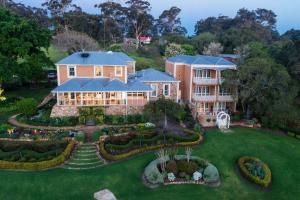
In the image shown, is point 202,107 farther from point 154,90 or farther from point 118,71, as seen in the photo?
point 118,71

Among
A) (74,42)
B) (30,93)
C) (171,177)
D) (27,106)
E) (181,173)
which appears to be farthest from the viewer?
(74,42)

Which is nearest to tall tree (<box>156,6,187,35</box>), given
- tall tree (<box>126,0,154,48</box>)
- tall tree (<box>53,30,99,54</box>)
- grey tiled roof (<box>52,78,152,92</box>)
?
tall tree (<box>126,0,154,48</box>)

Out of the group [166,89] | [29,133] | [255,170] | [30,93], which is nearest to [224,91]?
[166,89]

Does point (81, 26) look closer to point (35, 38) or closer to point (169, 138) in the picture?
point (35, 38)

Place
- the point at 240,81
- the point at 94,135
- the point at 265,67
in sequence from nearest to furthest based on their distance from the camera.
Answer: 1. the point at 94,135
2. the point at 265,67
3. the point at 240,81

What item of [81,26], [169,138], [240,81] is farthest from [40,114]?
[81,26]

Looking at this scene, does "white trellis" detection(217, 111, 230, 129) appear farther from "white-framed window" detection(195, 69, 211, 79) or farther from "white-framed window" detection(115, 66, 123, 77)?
"white-framed window" detection(115, 66, 123, 77)
